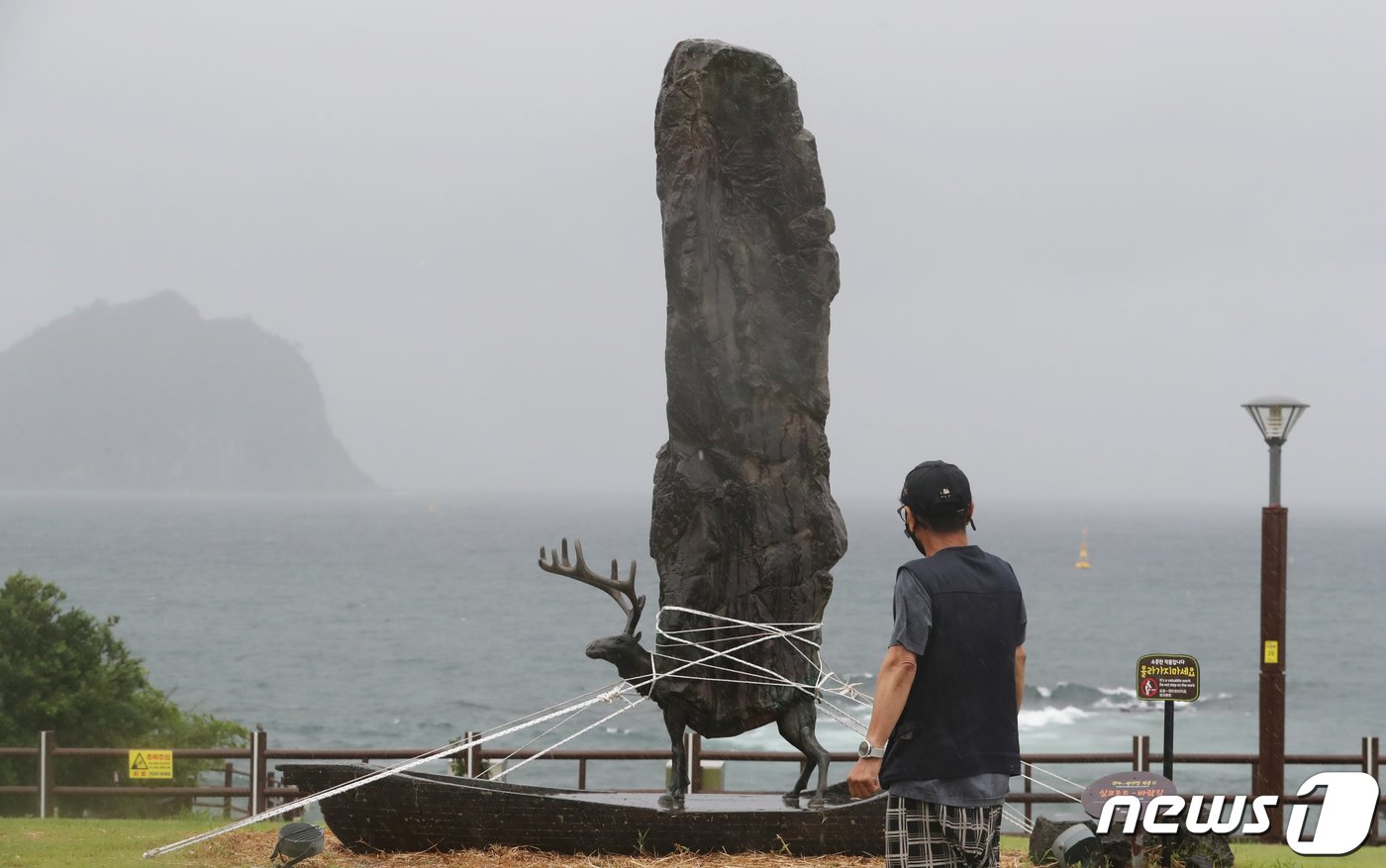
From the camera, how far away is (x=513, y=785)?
9.42m

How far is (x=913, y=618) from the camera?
452cm

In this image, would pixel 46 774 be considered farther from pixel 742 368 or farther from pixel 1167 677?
pixel 1167 677

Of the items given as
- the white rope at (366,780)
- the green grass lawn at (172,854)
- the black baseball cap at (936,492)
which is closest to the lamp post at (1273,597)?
the green grass lawn at (172,854)

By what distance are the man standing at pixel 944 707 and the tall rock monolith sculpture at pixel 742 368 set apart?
4.54 metres

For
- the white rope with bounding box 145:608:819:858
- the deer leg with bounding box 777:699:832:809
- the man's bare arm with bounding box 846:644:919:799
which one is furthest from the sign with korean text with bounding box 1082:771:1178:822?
the man's bare arm with bounding box 846:644:919:799

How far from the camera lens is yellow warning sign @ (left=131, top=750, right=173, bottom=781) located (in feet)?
39.4

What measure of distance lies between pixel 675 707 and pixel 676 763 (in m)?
0.38

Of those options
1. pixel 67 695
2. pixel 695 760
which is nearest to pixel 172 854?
pixel 695 760

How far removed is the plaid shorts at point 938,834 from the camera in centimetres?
460

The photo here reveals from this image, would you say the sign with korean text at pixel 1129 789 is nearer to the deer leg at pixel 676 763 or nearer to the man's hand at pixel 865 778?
the deer leg at pixel 676 763

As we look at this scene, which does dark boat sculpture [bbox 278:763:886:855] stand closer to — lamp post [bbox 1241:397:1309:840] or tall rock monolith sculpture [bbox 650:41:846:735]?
tall rock monolith sculpture [bbox 650:41:846:735]

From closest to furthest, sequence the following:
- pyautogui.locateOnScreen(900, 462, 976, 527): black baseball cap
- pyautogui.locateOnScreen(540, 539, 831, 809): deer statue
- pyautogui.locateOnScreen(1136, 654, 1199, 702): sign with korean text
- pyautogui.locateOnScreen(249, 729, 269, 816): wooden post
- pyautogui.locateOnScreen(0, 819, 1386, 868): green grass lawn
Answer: pyautogui.locateOnScreen(900, 462, 976, 527): black baseball cap < pyautogui.locateOnScreen(1136, 654, 1199, 702): sign with korean text < pyautogui.locateOnScreen(0, 819, 1386, 868): green grass lawn < pyautogui.locateOnScreen(540, 539, 831, 809): deer statue < pyautogui.locateOnScreen(249, 729, 269, 816): wooden post
